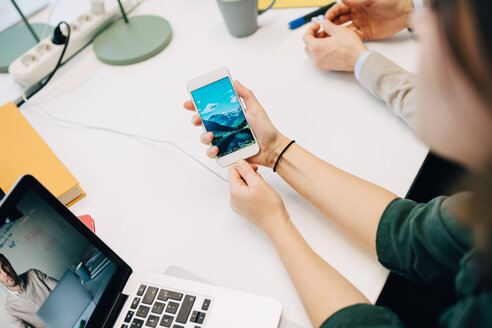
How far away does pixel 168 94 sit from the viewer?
812 millimetres

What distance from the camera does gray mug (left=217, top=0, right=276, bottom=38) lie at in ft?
2.77

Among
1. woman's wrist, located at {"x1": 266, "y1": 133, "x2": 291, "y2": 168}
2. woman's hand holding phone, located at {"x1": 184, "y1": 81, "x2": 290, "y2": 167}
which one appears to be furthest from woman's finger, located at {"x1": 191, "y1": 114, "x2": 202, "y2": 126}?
woman's wrist, located at {"x1": 266, "y1": 133, "x2": 291, "y2": 168}

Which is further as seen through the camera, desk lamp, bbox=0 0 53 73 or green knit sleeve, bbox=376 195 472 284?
desk lamp, bbox=0 0 53 73

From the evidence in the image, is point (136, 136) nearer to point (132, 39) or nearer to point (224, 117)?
point (224, 117)

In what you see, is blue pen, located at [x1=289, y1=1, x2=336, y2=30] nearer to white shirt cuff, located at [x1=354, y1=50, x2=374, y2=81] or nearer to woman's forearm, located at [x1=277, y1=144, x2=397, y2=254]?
white shirt cuff, located at [x1=354, y1=50, x2=374, y2=81]

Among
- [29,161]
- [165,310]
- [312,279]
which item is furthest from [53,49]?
[312,279]

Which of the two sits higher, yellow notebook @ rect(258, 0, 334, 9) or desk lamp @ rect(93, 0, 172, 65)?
desk lamp @ rect(93, 0, 172, 65)

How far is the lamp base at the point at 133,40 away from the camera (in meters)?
0.90

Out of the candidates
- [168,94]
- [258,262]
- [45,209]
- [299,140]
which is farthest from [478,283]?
[168,94]

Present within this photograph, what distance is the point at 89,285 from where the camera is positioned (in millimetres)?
484

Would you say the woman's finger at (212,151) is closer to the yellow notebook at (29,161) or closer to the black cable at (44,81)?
the yellow notebook at (29,161)

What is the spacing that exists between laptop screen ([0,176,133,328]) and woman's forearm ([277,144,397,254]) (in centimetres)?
33

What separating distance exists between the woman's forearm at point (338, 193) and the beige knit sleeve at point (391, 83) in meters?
0.19

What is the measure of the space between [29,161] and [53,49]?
0.38 metres
